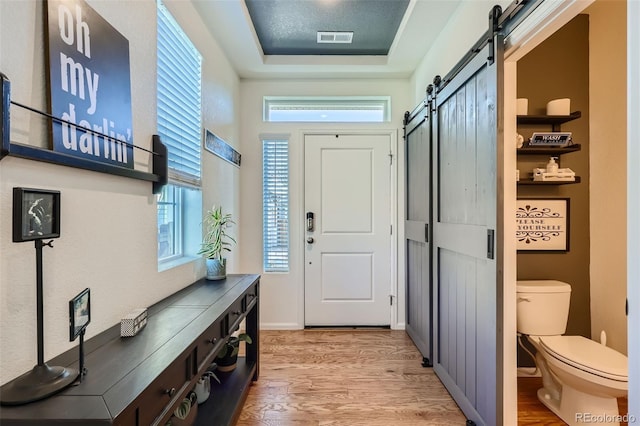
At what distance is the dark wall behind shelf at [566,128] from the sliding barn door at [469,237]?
0.62 m

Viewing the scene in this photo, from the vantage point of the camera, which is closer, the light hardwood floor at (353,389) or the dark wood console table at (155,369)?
the dark wood console table at (155,369)

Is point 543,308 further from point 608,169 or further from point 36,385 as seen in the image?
point 36,385

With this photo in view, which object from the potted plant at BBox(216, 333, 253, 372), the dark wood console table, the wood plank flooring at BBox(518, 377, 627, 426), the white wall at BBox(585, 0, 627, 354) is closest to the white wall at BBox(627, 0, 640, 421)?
the wood plank flooring at BBox(518, 377, 627, 426)

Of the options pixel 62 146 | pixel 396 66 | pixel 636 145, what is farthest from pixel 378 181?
pixel 62 146

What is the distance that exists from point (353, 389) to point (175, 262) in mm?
1475

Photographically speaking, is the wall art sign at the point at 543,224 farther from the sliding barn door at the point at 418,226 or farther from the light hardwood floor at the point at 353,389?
the light hardwood floor at the point at 353,389

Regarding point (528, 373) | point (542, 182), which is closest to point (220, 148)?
point (542, 182)

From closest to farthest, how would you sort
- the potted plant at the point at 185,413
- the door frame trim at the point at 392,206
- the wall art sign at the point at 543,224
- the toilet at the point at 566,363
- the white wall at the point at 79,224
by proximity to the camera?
the white wall at the point at 79,224 → the potted plant at the point at 185,413 → the toilet at the point at 566,363 → the wall art sign at the point at 543,224 → the door frame trim at the point at 392,206

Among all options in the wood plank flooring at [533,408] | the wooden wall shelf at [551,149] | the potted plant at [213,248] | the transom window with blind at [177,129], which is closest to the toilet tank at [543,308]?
the wood plank flooring at [533,408]

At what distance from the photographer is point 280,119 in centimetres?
354

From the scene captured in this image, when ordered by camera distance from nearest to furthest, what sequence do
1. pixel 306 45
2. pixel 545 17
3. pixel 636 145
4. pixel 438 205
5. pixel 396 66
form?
1. pixel 636 145
2. pixel 545 17
3. pixel 438 205
4. pixel 306 45
5. pixel 396 66

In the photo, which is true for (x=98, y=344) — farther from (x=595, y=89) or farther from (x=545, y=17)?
(x=595, y=89)

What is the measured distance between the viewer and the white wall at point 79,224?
0.92 m

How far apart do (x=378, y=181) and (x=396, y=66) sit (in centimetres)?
112
